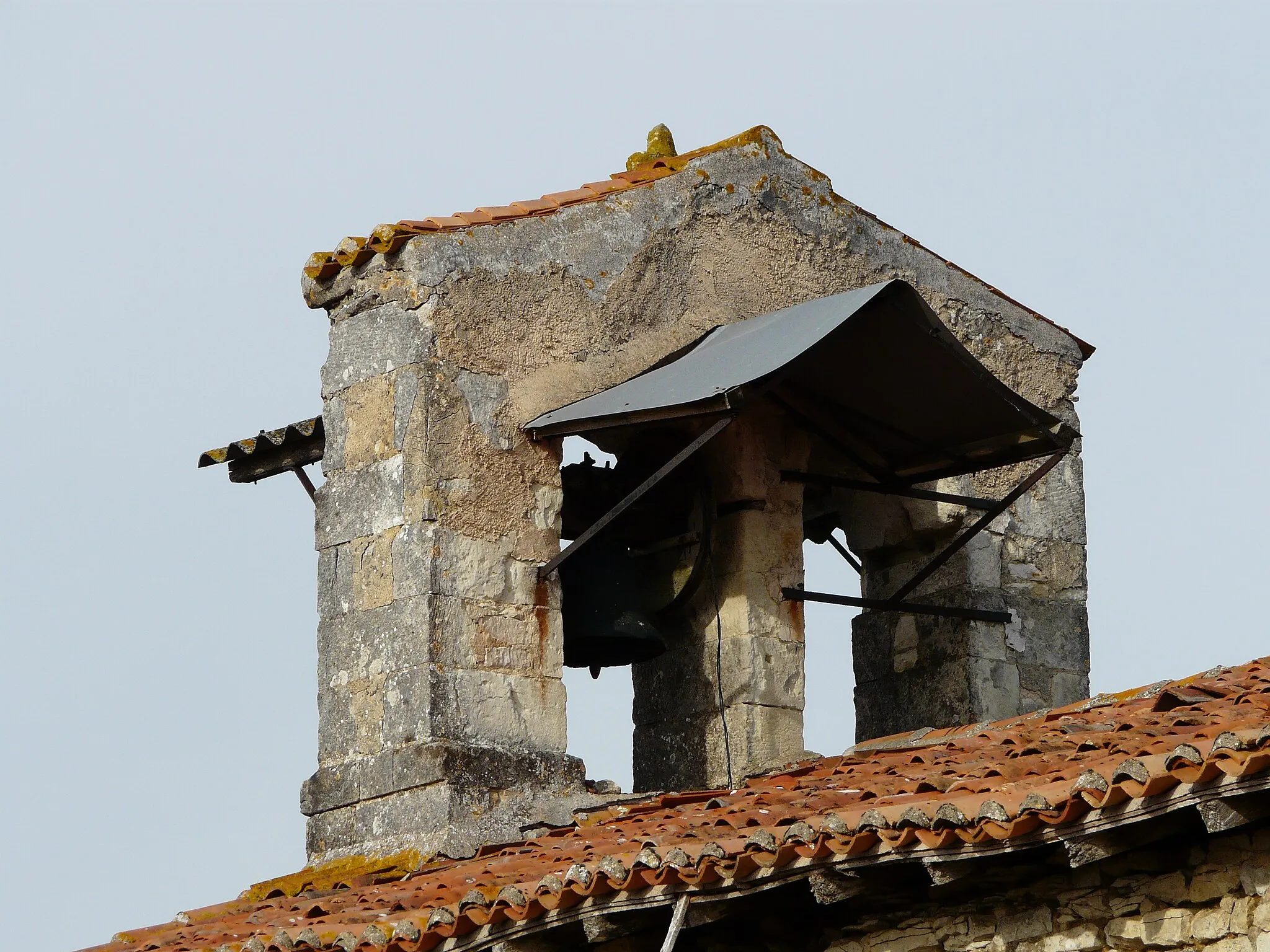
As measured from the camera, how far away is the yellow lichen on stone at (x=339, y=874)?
301 inches

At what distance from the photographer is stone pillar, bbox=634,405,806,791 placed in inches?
340

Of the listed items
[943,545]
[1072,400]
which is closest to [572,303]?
[943,545]

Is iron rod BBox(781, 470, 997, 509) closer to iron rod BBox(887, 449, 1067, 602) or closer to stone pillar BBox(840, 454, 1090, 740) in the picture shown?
iron rod BBox(887, 449, 1067, 602)

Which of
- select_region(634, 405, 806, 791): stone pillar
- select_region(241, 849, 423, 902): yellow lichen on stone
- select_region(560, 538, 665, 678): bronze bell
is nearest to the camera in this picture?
select_region(241, 849, 423, 902): yellow lichen on stone

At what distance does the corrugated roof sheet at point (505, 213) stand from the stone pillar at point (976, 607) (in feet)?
5.54

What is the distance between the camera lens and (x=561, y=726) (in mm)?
8195

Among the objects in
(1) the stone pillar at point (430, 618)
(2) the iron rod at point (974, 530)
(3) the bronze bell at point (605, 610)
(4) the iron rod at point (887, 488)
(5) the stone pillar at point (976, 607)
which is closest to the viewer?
(1) the stone pillar at point (430, 618)

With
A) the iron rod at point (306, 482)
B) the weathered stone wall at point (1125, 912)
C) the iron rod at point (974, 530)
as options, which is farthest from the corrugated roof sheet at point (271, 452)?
the weathered stone wall at point (1125, 912)

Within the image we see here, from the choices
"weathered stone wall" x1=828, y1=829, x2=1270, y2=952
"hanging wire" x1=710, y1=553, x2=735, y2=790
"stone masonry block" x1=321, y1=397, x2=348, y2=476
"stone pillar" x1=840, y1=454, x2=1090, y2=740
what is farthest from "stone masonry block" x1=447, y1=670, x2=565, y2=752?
"weathered stone wall" x1=828, y1=829, x2=1270, y2=952

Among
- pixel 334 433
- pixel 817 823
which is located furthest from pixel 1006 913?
pixel 334 433

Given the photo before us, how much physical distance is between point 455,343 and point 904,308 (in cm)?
168

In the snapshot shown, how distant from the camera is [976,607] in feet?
31.5

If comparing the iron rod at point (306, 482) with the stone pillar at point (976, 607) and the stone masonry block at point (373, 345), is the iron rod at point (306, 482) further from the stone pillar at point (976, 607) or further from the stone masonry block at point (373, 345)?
the stone pillar at point (976, 607)

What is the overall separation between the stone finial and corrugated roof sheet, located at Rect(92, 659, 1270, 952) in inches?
113
